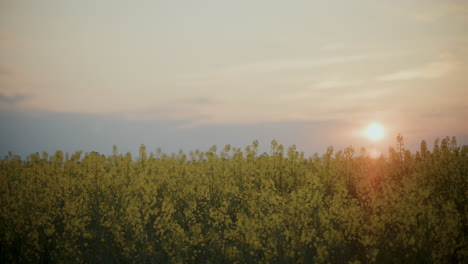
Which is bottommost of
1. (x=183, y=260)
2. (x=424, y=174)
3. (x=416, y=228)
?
(x=183, y=260)

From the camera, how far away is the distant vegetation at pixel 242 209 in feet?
30.9

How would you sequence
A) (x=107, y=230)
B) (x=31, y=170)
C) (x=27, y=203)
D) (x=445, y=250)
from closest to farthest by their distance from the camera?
1. (x=445, y=250)
2. (x=107, y=230)
3. (x=27, y=203)
4. (x=31, y=170)

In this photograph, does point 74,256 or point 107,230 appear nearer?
point 74,256

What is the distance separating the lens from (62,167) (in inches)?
647

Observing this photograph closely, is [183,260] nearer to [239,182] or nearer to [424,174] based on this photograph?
[239,182]

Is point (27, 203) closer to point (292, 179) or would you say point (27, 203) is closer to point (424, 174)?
point (292, 179)

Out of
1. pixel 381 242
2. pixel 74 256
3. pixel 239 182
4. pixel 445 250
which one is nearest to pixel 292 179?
pixel 239 182

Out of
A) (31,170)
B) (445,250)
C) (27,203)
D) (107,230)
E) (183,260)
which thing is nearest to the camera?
(445,250)

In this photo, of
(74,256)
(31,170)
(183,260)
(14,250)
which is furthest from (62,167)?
(183,260)

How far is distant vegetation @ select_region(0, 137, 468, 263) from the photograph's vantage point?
9.41m

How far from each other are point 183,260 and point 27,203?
19.7ft

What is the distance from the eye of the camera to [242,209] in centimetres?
1156

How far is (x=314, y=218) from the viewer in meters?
10.4

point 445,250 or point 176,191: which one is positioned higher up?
point 176,191
